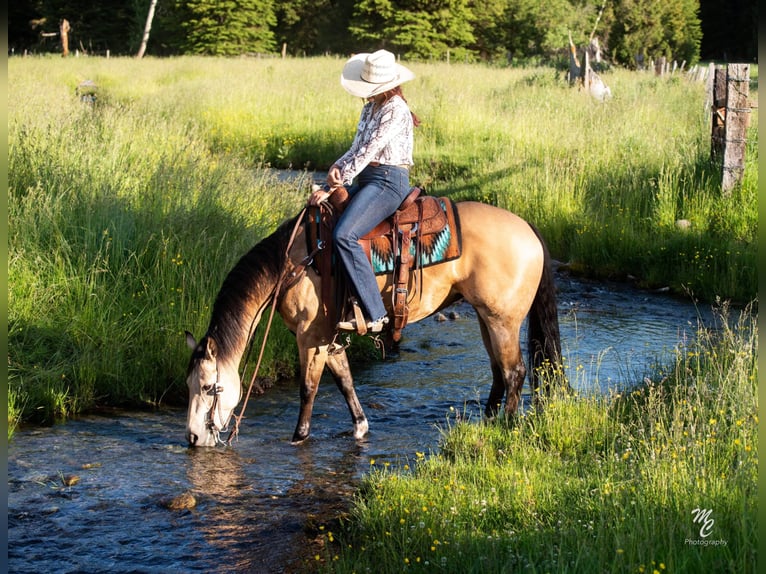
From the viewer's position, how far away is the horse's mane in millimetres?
6250

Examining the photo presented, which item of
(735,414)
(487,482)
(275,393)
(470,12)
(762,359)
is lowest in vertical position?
(275,393)

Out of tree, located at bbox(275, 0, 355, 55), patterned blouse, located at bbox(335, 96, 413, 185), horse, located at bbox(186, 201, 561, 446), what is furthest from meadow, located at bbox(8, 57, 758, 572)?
tree, located at bbox(275, 0, 355, 55)

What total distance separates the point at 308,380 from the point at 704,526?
11.0ft

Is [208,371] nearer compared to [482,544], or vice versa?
[482,544]

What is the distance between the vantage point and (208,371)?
6137mm

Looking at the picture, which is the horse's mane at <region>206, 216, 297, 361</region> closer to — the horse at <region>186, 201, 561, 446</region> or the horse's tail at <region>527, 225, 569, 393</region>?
the horse at <region>186, 201, 561, 446</region>

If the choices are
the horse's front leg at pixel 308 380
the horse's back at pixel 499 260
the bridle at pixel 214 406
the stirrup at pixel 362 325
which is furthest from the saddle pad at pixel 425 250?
the bridle at pixel 214 406

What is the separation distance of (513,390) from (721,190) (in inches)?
251

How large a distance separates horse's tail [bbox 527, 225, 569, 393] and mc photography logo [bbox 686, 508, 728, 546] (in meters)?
2.47

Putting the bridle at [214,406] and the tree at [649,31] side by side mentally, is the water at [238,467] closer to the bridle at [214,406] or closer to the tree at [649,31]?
the bridle at [214,406]

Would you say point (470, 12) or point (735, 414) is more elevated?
point (470, 12)

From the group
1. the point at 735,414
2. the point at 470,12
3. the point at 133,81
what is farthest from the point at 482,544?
the point at 470,12

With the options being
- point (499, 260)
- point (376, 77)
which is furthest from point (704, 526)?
point (376, 77)

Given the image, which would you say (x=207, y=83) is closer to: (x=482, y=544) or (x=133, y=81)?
(x=133, y=81)
